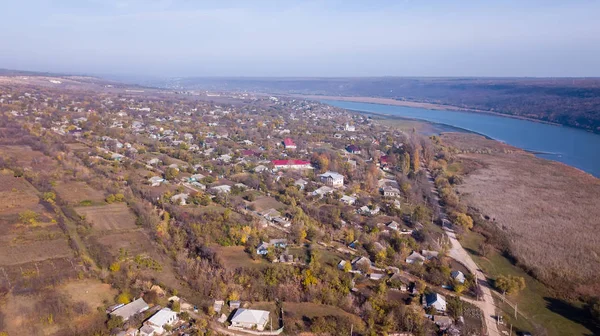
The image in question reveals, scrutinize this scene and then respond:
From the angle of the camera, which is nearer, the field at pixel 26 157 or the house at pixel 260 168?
the field at pixel 26 157

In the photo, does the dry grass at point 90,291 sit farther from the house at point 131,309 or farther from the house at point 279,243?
the house at point 279,243

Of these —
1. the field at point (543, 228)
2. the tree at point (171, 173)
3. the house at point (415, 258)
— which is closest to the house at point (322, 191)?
the house at point (415, 258)

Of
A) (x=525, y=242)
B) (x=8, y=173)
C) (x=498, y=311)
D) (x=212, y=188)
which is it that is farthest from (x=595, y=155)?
(x=8, y=173)

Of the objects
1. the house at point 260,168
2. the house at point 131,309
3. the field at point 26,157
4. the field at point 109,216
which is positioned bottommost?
the house at point 131,309

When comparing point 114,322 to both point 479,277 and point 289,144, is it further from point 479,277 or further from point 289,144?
point 289,144

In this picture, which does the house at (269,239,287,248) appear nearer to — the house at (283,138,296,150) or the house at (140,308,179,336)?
the house at (140,308,179,336)

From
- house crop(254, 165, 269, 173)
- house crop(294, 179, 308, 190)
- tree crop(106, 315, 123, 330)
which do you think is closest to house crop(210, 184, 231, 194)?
house crop(294, 179, 308, 190)
